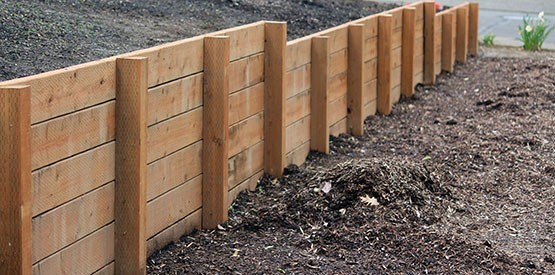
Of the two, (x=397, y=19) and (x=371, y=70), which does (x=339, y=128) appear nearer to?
(x=371, y=70)

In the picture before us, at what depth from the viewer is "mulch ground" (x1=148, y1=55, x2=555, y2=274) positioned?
5.54 metres

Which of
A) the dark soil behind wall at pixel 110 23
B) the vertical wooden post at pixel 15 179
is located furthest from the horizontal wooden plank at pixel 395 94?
the vertical wooden post at pixel 15 179

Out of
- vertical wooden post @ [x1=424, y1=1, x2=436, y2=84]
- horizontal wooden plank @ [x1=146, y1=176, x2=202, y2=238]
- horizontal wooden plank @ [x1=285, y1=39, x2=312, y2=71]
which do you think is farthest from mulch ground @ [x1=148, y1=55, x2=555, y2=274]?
vertical wooden post @ [x1=424, y1=1, x2=436, y2=84]

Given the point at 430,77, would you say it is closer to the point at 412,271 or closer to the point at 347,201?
the point at 347,201

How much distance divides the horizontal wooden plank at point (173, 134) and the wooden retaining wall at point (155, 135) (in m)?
0.01

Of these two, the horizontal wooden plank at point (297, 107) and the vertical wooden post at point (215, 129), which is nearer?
the vertical wooden post at point (215, 129)

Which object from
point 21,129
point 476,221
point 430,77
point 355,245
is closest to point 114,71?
point 21,129

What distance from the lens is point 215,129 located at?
6059 mm

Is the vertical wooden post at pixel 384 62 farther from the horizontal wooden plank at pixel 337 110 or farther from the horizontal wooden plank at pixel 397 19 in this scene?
the horizontal wooden plank at pixel 337 110

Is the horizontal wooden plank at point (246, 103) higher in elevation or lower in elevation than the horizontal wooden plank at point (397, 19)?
lower

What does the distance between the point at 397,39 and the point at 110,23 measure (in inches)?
121

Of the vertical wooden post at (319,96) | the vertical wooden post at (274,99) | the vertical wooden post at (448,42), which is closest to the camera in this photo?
the vertical wooden post at (274,99)

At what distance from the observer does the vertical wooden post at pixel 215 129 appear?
19.8 ft

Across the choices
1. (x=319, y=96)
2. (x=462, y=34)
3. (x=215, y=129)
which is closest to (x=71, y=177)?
(x=215, y=129)
